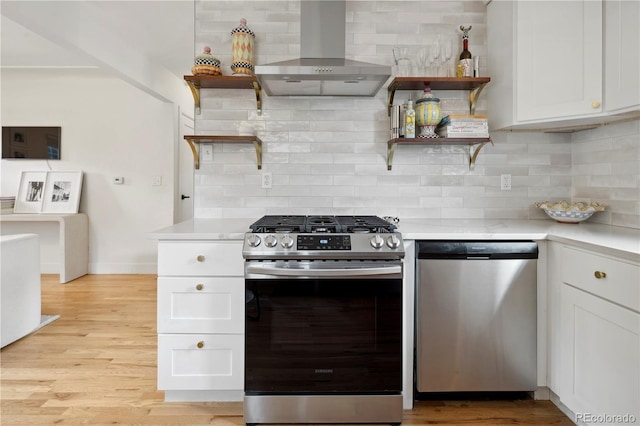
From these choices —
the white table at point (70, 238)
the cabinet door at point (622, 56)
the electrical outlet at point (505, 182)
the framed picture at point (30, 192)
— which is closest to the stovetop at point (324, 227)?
the electrical outlet at point (505, 182)

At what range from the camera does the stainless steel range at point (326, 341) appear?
171 cm

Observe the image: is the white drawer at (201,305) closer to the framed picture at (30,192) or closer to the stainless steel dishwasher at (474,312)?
the stainless steel dishwasher at (474,312)

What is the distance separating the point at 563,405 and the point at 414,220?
1.24 metres

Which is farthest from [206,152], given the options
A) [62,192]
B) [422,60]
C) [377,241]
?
[62,192]

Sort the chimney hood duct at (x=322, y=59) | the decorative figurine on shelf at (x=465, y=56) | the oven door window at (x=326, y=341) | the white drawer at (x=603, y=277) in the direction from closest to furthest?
1. the white drawer at (x=603, y=277)
2. the oven door window at (x=326, y=341)
3. the chimney hood duct at (x=322, y=59)
4. the decorative figurine on shelf at (x=465, y=56)

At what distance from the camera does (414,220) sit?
2473 millimetres

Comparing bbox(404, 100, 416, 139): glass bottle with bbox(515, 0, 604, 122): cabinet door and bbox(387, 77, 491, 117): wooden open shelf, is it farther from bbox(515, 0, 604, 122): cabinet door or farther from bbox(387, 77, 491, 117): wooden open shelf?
bbox(515, 0, 604, 122): cabinet door

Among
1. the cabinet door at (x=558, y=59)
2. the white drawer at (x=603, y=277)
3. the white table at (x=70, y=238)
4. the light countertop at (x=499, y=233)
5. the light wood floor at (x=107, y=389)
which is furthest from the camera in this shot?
the white table at (x=70, y=238)

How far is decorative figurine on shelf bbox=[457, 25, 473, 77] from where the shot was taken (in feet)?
7.73

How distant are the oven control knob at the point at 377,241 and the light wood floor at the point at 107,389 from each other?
88cm

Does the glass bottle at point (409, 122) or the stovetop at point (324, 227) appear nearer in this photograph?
the stovetop at point (324, 227)

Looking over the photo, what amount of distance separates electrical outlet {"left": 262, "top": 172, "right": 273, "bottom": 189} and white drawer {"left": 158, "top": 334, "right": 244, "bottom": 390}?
40.4 inches

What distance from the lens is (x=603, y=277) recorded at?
1502 millimetres

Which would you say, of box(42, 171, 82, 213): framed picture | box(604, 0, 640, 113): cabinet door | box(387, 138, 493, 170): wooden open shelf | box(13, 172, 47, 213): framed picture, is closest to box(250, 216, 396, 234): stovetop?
box(387, 138, 493, 170): wooden open shelf
